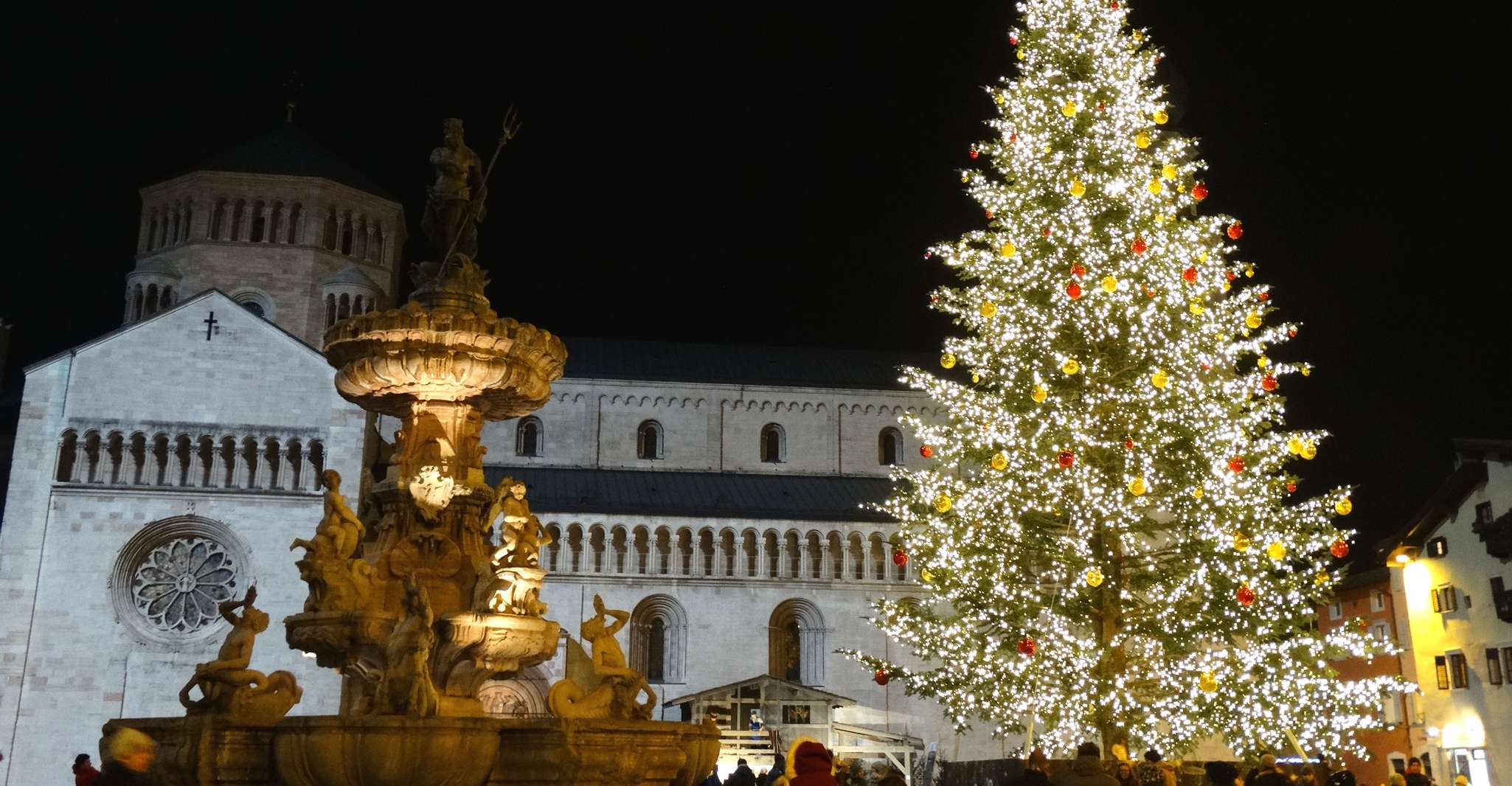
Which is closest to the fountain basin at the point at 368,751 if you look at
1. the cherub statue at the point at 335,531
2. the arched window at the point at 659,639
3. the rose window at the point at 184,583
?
the cherub statue at the point at 335,531

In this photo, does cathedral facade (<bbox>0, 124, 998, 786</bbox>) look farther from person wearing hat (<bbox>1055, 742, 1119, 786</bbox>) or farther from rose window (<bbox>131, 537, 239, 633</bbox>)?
person wearing hat (<bbox>1055, 742, 1119, 786</bbox>)

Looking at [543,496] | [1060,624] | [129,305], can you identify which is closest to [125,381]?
[129,305]

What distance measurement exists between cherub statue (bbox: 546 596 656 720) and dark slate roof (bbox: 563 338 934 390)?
31.0m

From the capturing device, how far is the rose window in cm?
2927

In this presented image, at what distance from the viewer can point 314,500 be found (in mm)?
30312

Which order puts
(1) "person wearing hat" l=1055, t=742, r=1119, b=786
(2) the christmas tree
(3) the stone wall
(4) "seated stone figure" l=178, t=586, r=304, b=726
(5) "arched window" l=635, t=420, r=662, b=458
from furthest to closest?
(5) "arched window" l=635, t=420, r=662, b=458 → (3) the stone wall → (2) the christmas tree → (4) "seated stone figure" l=178, t=586, r=304, b=726 → (1) "person wearing hat" l=1055, t=742, r=1119, b=786

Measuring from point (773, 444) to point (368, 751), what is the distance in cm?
3385

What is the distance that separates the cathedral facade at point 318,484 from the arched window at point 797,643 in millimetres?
77

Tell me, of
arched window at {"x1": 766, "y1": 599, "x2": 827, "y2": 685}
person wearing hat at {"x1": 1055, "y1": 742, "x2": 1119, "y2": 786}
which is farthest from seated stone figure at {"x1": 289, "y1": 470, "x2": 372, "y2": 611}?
arched window at {"x1": 766, "y1": 599, "x2": 827, "y2": 685}

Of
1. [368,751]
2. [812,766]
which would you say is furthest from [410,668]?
[812,766]

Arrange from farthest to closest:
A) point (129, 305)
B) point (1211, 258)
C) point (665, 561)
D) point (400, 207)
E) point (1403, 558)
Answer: point (400, 207), point (129, 305), point (665, 561), point (1403, 558), point (1211, 258)

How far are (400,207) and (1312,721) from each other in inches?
1393

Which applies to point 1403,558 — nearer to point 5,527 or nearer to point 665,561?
point 665,561

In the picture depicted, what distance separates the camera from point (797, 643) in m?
35.7
